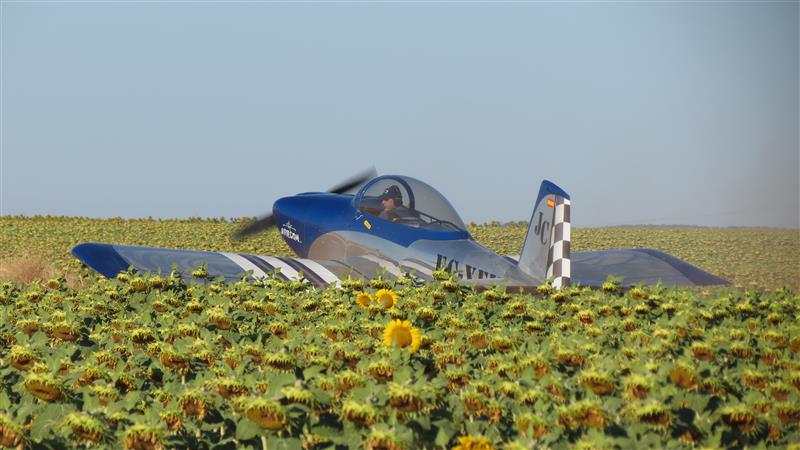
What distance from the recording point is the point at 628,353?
4410mm

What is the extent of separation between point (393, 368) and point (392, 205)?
1068cm

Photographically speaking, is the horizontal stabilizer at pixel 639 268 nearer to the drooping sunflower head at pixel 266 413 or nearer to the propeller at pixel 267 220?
the propeller at pixel 267 220

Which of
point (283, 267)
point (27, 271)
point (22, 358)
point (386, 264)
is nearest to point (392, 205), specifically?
point (386, 264)

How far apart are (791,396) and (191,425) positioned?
8.03 feet

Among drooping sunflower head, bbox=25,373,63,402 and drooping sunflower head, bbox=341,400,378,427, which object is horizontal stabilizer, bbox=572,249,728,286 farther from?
drooping sunflower head, bbox=341,400,378,427

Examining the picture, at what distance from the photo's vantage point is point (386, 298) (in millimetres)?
6293

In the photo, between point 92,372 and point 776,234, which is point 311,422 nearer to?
point 92,372

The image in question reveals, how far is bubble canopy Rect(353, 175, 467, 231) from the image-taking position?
1372 centimetres

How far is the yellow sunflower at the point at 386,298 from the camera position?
616 centimetres

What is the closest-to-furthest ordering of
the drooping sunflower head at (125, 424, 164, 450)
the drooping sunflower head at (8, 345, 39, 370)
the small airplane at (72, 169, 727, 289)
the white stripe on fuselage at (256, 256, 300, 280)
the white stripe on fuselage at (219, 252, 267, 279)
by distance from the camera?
the drooping sunflower head at (125, 424, 164, 450), the drooping sunflower head at (8, 345, 39, 370), the small airplane at (72, 169, 727, 289), the white stripe on fuselage at (256, 256, 300, 280), the white stripe on fuselage at (219, 252, 267, 279)

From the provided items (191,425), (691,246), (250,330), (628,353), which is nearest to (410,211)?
(250,330)

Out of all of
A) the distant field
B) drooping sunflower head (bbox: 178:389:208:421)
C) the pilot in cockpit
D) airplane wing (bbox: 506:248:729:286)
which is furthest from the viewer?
the distant field

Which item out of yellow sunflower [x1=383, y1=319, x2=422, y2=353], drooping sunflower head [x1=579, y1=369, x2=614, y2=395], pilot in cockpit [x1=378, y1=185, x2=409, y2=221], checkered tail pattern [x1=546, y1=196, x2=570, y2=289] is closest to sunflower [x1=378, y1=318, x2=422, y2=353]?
yellow sunflower [x1=383, y1=319, x2=422, y2=353]

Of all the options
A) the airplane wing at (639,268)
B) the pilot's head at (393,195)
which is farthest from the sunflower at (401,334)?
the airplane wing at (639,268)
